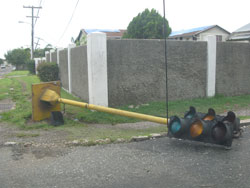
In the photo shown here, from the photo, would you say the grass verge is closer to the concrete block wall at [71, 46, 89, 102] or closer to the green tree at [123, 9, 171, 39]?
the concrete block wall at [71, 46, 89, 102]

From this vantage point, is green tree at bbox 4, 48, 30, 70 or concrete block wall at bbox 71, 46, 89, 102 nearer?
concrete block wall at bbox 71, 46, 89, 102

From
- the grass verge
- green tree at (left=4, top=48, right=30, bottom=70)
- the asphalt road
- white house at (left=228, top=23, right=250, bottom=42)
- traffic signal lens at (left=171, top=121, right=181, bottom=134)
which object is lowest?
the asphalt road

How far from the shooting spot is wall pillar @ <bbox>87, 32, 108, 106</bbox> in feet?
28.6

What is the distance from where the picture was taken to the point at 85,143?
5887 millimetres

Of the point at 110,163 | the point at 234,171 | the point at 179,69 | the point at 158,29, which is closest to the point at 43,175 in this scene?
the point at 110,163

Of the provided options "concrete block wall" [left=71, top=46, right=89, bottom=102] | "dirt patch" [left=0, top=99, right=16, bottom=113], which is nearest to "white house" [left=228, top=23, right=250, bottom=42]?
"concrete block wall" [left=71, top=46, right=89, bottom=102]

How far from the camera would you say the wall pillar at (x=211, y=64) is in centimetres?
1106

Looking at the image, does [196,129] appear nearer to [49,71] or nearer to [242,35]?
[242,35]

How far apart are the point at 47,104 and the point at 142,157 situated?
3855 millimetres

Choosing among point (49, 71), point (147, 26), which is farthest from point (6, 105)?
point (147, 26)

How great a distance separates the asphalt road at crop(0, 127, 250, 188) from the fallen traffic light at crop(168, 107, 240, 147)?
17 cm

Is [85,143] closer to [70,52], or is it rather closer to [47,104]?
[47,104]

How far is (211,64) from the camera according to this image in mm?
11102

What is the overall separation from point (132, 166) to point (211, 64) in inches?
292
